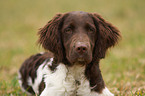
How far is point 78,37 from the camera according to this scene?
3652 millimetres

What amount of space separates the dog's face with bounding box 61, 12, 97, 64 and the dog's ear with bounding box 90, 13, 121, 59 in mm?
125

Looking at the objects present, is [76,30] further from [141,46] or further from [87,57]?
[141,46]

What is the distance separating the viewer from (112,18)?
545 inches

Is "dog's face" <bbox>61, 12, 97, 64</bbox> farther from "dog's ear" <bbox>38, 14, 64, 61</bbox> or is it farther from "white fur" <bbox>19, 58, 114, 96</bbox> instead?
"white fur" <bbox>19, 58, 114, 96</bbox>

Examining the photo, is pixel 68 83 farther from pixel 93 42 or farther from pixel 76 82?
pixel 93 42

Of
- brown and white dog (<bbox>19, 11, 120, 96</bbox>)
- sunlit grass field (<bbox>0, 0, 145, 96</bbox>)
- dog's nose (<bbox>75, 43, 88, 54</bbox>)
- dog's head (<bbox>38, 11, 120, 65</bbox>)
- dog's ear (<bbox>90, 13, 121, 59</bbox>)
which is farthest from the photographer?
sunlit grass field (<bbox>0, 0, 145, 96</bbox>)

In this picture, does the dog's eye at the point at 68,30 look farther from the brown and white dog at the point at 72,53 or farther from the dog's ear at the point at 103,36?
the dog's ear at the point at 103,36

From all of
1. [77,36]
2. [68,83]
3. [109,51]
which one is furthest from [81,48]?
[109,51]

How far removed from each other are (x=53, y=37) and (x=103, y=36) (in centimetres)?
80

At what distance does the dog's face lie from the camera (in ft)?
11.4

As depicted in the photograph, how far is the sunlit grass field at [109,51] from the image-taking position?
5273mm

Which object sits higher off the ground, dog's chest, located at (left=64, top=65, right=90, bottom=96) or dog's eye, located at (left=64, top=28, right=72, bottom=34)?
dog's eye, located at (left=64, top=28, right=72, bottom=34)

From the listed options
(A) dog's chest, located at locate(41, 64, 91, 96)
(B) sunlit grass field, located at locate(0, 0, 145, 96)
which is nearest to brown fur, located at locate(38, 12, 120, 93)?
(A) dog's chest, located at locate(41, 64, 91, 96)

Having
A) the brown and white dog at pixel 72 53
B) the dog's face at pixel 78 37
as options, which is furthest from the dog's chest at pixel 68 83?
the dog's face at pixel 78 37
